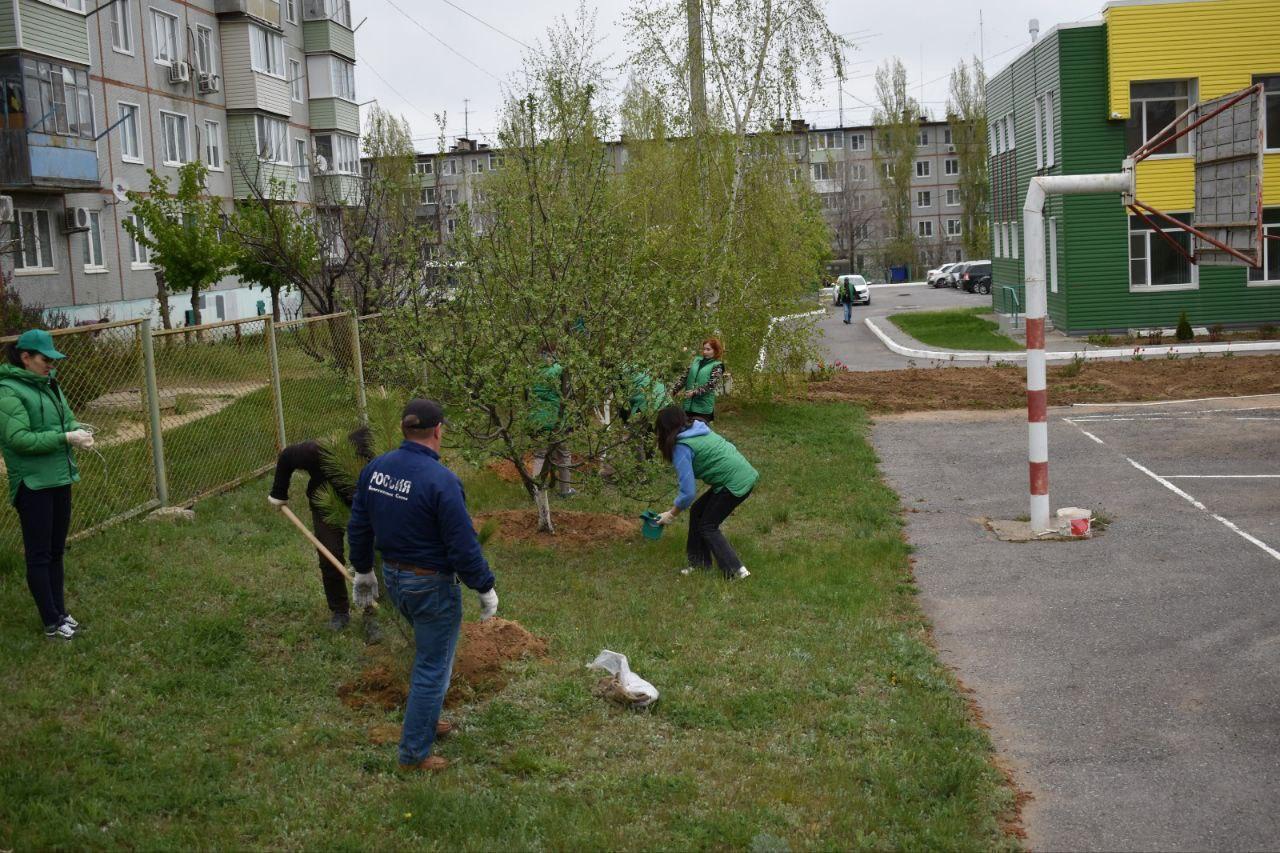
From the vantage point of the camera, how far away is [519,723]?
6566 millimetres

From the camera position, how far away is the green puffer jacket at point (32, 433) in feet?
23.9

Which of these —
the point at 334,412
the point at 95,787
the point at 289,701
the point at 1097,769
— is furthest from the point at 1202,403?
the point at 95,787

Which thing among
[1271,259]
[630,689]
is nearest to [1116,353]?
[1271,259]

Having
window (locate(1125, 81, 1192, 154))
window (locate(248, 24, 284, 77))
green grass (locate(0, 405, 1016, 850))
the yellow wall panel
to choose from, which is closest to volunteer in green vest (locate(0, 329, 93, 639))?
green grass (locate(0, 405, 1016, 850))

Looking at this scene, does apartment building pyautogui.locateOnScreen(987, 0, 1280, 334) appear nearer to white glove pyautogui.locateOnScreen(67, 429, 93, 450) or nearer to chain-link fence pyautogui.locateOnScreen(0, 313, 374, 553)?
chain-link fence pyautogui.locateOnScreen(0, 313, 374, 553)

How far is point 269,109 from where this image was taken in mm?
41812

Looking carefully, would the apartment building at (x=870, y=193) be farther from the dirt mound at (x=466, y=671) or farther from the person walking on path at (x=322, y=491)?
the dirt mound at (x=466, y=671)

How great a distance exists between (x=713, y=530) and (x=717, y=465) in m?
0.51

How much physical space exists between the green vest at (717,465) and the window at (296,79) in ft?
132

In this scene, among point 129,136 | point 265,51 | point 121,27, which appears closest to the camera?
point 121,27

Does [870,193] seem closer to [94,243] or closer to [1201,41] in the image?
[1201,41]

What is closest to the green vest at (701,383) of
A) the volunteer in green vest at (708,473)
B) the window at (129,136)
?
the volunteer in green vest at (708,473)

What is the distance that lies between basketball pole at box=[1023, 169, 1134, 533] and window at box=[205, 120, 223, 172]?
32.9 m

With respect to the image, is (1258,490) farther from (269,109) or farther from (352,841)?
(269,109)
